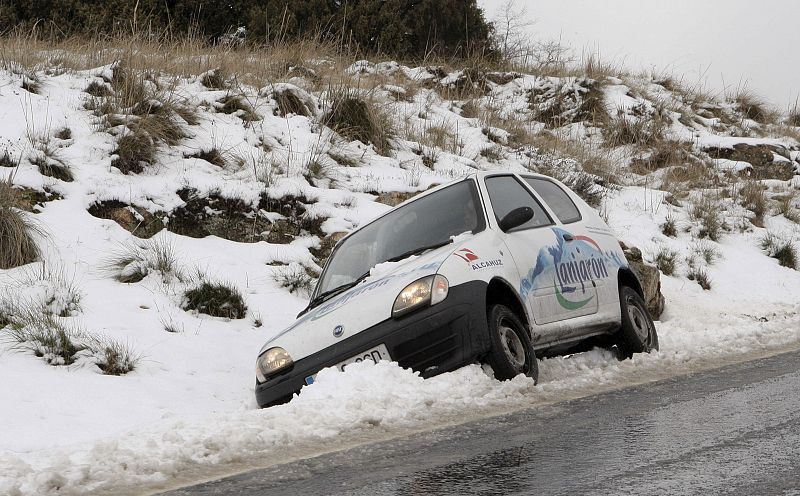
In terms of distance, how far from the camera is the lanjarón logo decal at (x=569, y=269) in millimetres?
6598

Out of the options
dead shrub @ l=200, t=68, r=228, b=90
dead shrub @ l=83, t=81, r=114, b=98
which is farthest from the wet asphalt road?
dead shrub @ l=200, t=68, r=228, b=90

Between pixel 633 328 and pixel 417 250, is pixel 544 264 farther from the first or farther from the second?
pixel 633 328

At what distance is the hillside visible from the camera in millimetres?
5281

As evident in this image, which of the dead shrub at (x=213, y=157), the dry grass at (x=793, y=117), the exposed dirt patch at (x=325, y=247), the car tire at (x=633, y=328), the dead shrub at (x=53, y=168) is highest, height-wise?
the car tire at (x=633, y=328)

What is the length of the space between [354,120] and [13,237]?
6.90 meters

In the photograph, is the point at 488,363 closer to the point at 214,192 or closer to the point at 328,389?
the point at 328,389

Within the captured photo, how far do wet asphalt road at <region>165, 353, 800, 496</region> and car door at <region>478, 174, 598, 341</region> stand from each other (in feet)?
3.74

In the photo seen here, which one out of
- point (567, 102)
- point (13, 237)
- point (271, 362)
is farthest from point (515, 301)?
point (567, 102)

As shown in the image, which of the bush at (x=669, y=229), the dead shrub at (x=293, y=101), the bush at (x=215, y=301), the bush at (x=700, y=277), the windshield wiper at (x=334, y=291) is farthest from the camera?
the bush at (x=669, y=229)

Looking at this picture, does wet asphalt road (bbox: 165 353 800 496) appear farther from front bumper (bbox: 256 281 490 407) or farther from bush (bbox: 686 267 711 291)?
bush (bbox: 686 267 711 291)

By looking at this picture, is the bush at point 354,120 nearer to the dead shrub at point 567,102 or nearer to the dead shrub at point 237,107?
the dead shrub at point 237,107

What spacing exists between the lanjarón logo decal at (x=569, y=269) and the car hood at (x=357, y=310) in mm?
811

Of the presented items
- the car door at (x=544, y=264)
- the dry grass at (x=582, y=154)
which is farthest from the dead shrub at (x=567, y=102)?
the car door at (x=544, y=264)

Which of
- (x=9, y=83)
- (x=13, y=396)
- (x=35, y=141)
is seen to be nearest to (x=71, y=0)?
(x=9, y=83)
